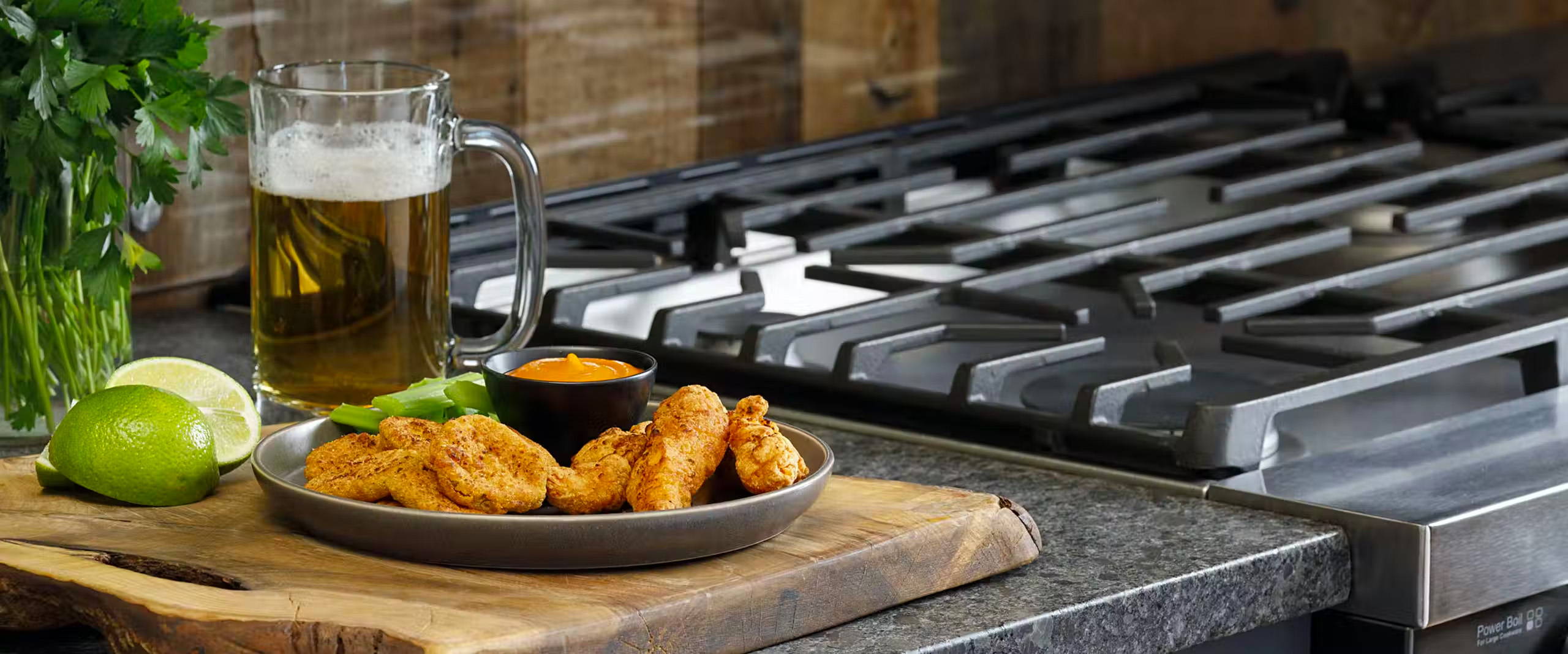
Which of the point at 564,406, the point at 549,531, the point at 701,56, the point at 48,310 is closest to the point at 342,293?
the point at 48,310

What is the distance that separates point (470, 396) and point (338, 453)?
0.29 feet

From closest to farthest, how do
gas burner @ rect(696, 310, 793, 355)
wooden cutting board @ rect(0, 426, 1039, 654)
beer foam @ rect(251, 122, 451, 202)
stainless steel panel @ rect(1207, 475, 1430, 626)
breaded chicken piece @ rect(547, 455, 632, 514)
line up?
wooden cutting board @ rect(0, 426, 1039, 654) → breaded chicken piece @ rect(547, 455, 632, 514) → stainless steel panel @ rect(1207, 475, 1430, 626) → beer foam @ rect(251, 122, 451, 202) → gas burner @ rect(696, 310, 793, 355)

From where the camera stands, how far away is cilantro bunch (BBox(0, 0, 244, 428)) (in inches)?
36.2

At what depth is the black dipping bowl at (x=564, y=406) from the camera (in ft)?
2.77

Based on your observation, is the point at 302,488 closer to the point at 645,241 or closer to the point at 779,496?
the point at 779,496

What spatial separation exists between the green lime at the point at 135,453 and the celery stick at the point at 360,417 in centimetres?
6

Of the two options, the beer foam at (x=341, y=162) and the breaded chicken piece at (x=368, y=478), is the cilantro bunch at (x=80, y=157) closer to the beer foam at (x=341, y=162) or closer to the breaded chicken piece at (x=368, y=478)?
the beer foam at (x=341, y=162)

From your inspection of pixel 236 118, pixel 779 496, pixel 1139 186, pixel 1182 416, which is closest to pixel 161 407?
pixel 236 118

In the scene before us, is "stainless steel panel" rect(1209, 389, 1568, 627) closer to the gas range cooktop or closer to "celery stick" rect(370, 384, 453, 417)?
the gas range cooktop

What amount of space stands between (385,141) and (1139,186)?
942 mm

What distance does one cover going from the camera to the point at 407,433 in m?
0.83

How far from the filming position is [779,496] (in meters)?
0.77

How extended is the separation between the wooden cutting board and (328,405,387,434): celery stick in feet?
0.19

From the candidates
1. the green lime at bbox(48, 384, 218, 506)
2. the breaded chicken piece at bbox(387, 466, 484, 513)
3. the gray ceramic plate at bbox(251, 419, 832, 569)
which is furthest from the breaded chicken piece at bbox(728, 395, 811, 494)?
the green lime at bbox(48, 384, 218, 506)
